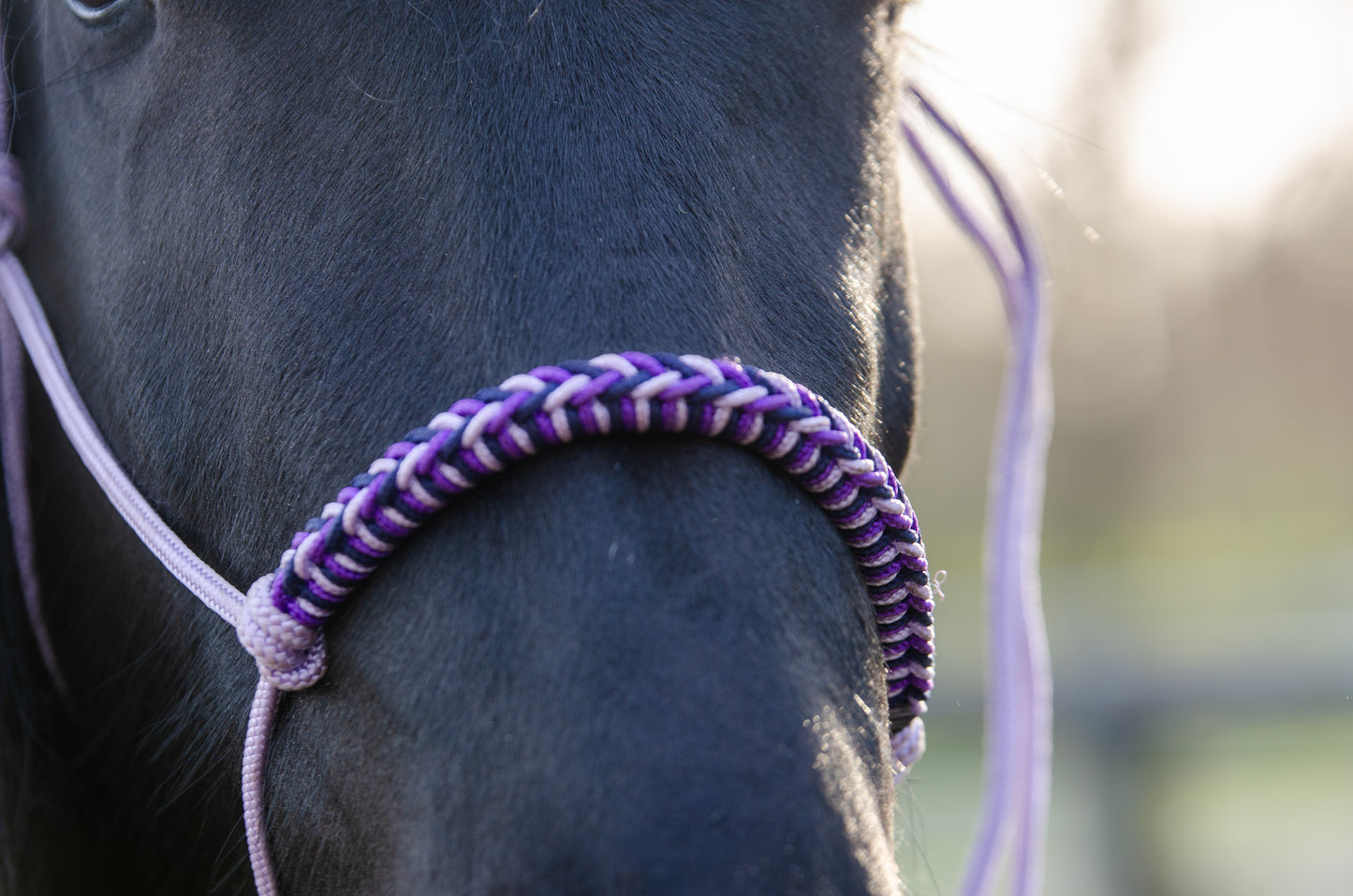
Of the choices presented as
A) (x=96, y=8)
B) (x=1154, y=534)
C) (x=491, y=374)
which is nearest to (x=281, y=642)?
(x=491, y=374)

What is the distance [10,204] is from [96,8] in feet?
0.91

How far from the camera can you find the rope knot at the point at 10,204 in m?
1.34

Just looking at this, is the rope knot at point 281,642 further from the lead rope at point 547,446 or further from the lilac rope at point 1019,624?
the lilac rope at point 1019,624

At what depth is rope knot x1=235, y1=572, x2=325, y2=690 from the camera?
3.12 ft

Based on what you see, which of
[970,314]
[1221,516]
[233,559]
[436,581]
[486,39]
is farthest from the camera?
[1221,516]

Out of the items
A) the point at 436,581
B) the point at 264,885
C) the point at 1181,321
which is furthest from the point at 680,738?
the point at 1181,321

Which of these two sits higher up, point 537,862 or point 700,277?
point 700,277

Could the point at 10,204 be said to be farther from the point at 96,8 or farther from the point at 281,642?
the point at 281,642

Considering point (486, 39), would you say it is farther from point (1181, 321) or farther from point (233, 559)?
point (1181, 321)

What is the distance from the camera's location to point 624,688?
780 millimetres

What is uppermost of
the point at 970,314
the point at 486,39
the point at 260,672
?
the point at 970,314

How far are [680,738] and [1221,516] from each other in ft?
52.6

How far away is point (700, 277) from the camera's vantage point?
936mm

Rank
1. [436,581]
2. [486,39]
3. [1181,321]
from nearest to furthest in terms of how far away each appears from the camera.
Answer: [436,581], [486,39], [1181,321]
